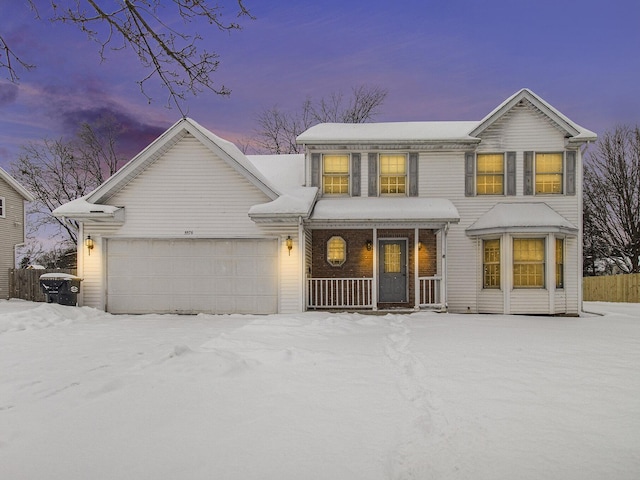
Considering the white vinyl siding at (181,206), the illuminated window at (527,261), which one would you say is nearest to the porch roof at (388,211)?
the white vinyl siding at (181,206)

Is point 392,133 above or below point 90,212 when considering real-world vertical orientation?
above

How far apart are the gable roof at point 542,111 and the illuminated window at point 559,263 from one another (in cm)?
329

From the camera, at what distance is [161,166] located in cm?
1236

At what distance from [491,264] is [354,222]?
4729mm

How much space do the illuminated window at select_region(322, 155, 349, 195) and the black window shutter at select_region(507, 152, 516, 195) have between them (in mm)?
5298

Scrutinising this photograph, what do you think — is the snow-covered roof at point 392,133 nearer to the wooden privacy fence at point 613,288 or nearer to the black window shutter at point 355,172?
the black window shutter at point 355,172

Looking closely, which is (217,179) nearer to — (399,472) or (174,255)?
(174,255)

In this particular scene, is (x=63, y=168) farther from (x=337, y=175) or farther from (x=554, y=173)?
(x=554, y=173)

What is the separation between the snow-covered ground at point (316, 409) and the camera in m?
2.72

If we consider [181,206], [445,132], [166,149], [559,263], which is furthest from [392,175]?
[166,149]

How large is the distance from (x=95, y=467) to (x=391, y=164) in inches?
489

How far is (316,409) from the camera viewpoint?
3.77 meters

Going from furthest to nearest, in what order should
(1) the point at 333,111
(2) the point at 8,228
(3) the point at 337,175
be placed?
(1) the point at 333,111 → (2) the point at 8,228 → (3) the point at 337,175

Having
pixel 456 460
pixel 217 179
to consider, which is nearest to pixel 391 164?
pixel 217 179
